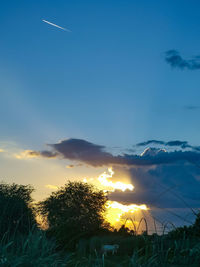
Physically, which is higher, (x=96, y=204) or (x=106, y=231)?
(x=96, y=204)

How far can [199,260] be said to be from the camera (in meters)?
8.32

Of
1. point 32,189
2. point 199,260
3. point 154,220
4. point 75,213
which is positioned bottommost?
point 199,260

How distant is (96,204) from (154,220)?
58729mm

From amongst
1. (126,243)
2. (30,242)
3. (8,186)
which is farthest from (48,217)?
(30,242)

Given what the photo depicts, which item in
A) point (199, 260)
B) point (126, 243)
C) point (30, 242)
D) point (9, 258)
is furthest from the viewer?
point (126, 243)

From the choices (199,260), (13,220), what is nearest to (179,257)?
(199,260)

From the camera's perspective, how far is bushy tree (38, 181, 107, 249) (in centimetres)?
6031

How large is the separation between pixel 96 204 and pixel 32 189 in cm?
1174

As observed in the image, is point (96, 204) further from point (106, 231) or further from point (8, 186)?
point (8, 186)

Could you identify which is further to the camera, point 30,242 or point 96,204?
point 96,204

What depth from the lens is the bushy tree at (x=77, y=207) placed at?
60.3 m

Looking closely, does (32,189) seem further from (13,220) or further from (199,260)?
(199,260)

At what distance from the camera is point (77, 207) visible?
63188mm

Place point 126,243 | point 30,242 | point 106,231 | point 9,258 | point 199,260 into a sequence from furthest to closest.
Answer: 1. point 106,231
2. point 126,243
3. point 30,242
4. point 199,260
5. point 9,258
